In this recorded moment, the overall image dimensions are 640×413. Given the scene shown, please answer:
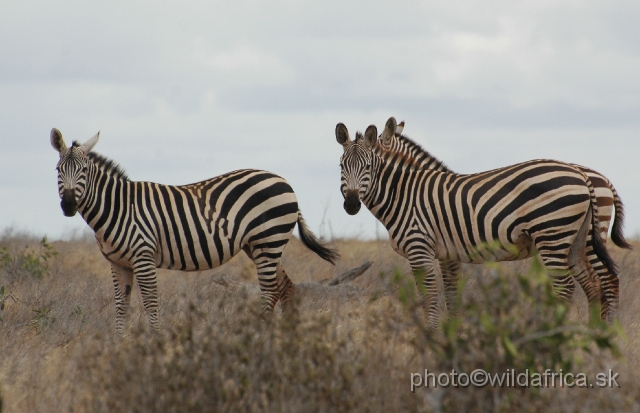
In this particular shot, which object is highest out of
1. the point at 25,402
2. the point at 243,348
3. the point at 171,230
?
the point at 171,230

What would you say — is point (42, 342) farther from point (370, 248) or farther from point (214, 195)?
point (370, 248)

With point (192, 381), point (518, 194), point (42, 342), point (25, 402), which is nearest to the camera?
point (192, 381)

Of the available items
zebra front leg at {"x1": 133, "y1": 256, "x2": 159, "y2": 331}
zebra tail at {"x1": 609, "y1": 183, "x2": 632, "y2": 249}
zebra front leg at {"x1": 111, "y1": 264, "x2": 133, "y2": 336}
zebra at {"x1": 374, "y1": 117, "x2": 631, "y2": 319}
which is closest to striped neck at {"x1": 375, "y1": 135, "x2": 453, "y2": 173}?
zebra at {"x1": 374, "y1": 117, "x2": 631, "y2": 319}

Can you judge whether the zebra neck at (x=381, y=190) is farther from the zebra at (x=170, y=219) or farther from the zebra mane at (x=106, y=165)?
the zebra mane at (x=106, y=165)

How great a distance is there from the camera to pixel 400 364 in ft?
16.5

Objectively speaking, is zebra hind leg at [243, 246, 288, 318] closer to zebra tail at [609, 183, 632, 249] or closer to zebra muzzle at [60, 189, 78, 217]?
zebra muzzle at [60, 189, 78, 217]

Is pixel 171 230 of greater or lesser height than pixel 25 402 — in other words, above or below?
above

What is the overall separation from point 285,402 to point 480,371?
109 cm

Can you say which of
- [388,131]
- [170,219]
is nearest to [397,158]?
[388,131]

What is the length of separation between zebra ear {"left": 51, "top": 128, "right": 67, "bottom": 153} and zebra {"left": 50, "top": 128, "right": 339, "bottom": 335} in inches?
0.4

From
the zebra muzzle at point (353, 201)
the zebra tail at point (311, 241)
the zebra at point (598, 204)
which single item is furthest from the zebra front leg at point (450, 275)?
the zebra tail at point (311, 241)

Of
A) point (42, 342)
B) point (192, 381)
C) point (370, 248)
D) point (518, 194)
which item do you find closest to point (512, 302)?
point (192, 381)

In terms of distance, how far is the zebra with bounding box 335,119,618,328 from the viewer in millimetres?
8109

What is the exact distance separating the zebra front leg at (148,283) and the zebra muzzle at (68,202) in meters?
0.84
